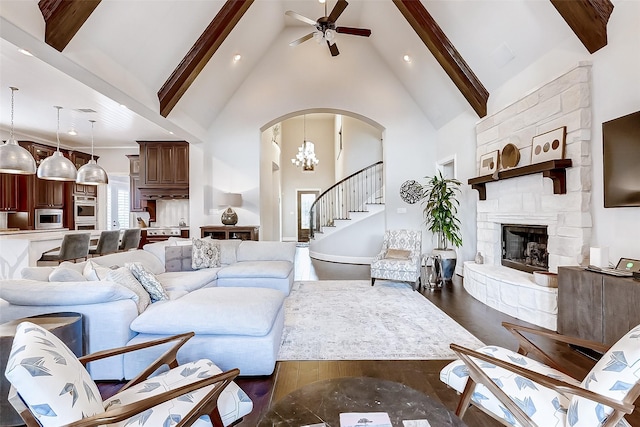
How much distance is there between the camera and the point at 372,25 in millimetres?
6375

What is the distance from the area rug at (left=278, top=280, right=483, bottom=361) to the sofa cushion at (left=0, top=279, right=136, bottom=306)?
1.49 metres

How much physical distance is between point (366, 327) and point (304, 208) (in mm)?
10370

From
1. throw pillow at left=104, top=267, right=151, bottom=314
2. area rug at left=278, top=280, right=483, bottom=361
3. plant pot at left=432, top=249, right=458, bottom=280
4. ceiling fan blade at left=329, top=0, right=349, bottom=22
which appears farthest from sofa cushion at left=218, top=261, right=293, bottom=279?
ceiling fan blade at left=329, top=0, right=349, bottom=22

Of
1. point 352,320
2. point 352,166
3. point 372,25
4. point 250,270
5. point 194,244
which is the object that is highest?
point 372,25

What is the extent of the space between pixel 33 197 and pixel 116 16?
530 cm

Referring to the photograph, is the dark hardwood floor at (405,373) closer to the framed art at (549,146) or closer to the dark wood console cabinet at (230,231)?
the framed art at (549,146)

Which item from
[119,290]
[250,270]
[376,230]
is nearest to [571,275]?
[250,270]

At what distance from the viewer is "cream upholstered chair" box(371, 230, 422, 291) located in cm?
505

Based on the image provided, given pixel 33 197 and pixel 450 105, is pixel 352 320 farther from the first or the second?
pixel 33 197

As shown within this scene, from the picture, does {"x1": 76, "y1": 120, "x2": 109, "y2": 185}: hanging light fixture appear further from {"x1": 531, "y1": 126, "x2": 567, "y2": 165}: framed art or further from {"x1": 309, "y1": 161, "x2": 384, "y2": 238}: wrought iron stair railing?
{"x1": 531, "y1": 126, "x2": 567, "y2": 165}: framed art

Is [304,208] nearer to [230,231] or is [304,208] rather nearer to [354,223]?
[354,223]

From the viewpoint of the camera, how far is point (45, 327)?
1.98 metres

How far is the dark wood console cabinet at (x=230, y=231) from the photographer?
6.77m

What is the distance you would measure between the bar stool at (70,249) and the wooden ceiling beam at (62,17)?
267 centimetres
